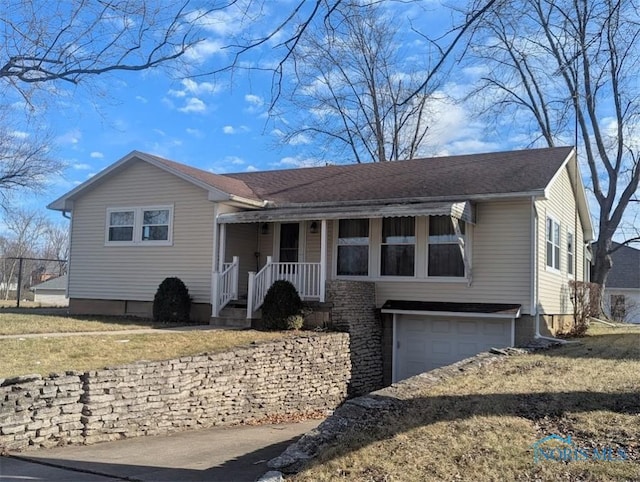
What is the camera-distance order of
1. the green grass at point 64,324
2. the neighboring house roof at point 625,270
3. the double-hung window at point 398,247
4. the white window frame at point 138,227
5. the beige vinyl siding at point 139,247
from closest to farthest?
the green grass at point 64,324 → the double-hung window at point 398,247 → the beige vinyl siding at point 139,247 → the white window frame at point 138,227 → the neighboring house roof at point 625,270

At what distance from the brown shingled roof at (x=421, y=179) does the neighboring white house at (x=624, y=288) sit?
762 inches

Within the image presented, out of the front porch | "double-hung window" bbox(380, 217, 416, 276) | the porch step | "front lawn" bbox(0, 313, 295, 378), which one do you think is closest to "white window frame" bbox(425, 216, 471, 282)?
"double-hung window" bbox(380, 217, 416, 276)

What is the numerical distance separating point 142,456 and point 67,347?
12.7 feet

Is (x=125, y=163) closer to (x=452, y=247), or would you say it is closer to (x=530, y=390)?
(x=452, y=247)

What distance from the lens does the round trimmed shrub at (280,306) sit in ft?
43.8

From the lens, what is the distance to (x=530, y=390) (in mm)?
7199

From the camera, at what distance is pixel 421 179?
16.2 metres

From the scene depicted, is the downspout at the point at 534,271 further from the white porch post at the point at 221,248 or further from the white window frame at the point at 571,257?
the white porch post at the point at 221,248

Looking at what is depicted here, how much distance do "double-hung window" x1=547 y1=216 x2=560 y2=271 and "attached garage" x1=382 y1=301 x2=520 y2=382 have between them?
104 inches

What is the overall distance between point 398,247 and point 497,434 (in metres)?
9.81

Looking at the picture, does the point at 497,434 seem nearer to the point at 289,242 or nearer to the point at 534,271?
the point at 534,271

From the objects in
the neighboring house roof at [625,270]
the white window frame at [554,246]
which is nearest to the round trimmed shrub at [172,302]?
the white window frame at [554,246]

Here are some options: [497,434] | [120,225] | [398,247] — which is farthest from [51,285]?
[497,434]

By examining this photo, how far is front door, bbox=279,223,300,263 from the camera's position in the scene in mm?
16531
